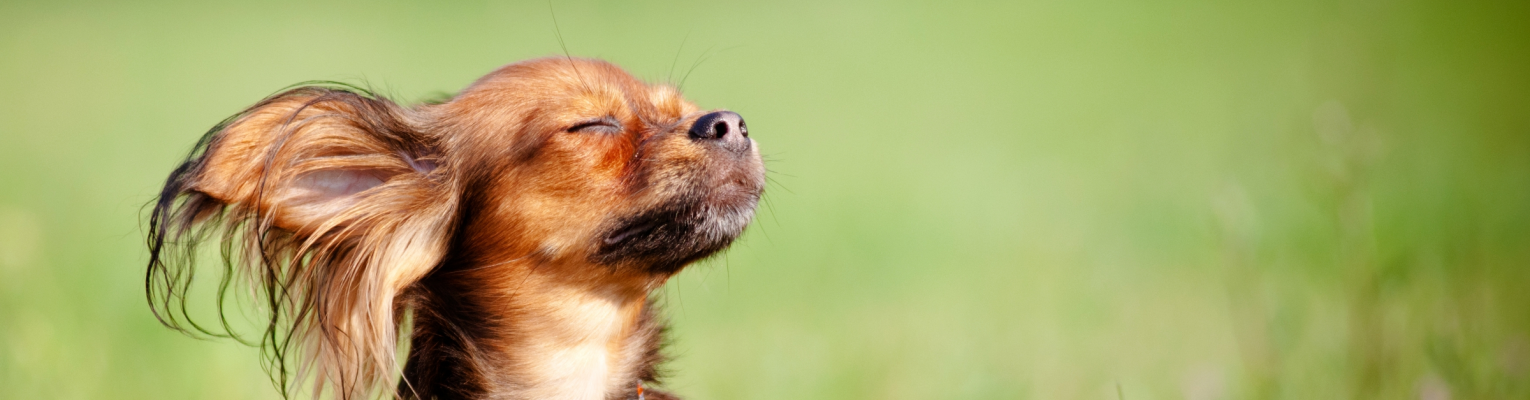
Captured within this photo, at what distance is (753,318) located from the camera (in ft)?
19.4

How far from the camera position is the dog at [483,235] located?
9.88 ft

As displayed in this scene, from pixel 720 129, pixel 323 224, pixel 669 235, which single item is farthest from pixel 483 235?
pixel 720 129

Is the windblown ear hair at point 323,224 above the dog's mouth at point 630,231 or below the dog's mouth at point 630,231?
above

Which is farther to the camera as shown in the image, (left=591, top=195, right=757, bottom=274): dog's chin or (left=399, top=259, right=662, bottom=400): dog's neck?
(left=399, top=259, right=662, bottom=400): dog's neck

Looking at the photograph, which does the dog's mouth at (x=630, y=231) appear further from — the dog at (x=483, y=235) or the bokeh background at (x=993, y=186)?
the bokeh background at (x=993, y=186)

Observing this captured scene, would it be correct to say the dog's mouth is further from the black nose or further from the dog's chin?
the black nose

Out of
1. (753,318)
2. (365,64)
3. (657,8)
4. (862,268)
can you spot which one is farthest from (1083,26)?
(365,64)

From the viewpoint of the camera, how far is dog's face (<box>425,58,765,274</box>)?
9.93 ft

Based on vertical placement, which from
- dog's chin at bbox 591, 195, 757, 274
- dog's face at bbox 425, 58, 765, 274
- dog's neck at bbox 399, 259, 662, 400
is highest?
dog's face at bbox 425, 58, 765, 274

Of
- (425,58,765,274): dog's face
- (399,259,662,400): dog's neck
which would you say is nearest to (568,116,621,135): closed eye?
(425,58,765,274): dog's face

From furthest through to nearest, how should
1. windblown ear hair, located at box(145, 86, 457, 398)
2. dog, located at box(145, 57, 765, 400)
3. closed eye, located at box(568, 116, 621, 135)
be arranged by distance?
closed eye, located at box(568, 116, 621, 135), dog, located at box(145, 57, 765, 400), windblown ear hair, located at box(145, 86, 457, 398)

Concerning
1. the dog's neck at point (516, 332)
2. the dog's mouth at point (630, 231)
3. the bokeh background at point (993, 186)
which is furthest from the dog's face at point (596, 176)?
the bokeh background at point (993, 186)

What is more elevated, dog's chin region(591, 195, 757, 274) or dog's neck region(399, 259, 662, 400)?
dog's chin region(591, 195, 757, 274)

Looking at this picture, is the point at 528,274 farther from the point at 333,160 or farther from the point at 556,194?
the point at 333,160
